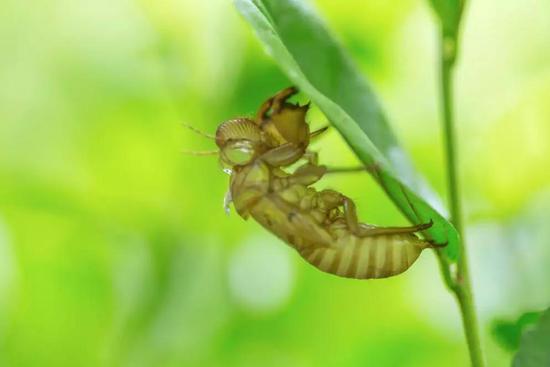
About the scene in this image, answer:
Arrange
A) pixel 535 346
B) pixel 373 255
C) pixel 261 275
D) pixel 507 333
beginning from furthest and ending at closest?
1. pixel 261 275
2. pixel 507 333
3. pixel 373 255
4. pixel 535 346

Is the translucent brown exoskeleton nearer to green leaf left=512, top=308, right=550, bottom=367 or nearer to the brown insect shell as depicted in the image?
the brown insect shell

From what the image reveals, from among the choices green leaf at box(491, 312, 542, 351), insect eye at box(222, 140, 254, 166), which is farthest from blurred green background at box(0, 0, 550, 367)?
insect eye at box(222, 140, 254, 166)

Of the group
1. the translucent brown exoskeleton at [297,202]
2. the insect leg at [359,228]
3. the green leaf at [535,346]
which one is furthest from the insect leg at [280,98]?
the green leaf at [535,346]

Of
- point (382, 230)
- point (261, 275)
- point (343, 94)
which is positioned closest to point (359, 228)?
point (382, 230)

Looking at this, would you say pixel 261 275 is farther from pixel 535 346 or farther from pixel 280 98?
pixel 535 346

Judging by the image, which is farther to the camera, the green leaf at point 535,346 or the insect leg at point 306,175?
the insect leg at point 306,175

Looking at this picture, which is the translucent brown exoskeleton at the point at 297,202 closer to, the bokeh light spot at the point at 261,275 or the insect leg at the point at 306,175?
the insect leg at the point at 306,175

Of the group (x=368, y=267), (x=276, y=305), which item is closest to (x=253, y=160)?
(x=368, y=267)
